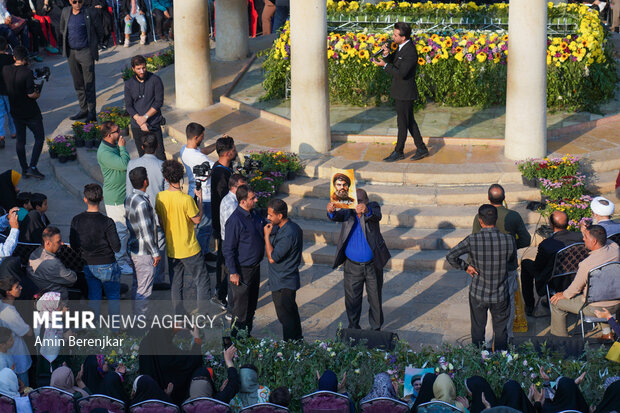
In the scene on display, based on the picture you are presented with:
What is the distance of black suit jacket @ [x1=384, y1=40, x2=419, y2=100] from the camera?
12.4m

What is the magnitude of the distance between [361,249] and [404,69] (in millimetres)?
3630

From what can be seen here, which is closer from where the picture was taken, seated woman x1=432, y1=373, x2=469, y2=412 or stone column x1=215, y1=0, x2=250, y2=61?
seated woman x1=432, y1=373, x2=469, y2=412

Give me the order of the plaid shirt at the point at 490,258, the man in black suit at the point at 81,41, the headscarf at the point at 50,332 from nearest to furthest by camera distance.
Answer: the headscarf at the point at 50,332 < the plaid shirt at the point at 490,258 < the man in black suit at the point at 81,41

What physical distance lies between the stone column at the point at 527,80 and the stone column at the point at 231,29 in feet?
21.7

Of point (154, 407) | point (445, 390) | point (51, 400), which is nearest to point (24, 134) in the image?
point (51, 400)

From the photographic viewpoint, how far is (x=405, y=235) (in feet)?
39.0

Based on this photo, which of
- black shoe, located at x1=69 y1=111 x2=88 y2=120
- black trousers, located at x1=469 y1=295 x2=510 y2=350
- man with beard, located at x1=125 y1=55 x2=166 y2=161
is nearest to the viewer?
black trousers, located at x1=469 y1=295 x2=510 y2=350

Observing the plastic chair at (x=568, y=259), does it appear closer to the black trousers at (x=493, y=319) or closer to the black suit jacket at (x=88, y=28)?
the black trousers at (x=493, y=319)

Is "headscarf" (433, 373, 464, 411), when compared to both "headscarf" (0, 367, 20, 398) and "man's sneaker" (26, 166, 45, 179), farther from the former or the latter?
"man's sneaker" (26, 166, 45, 179)

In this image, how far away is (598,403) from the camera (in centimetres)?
767

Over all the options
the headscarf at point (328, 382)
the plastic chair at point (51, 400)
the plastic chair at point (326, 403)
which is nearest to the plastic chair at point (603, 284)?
the headscarf at point (328, 382)

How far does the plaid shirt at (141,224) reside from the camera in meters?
9.85

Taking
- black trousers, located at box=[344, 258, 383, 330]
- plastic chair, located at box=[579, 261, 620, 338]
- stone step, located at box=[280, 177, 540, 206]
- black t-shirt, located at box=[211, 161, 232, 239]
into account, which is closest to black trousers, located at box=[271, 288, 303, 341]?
black trousers, located at box=[344, 258, 383, 330]

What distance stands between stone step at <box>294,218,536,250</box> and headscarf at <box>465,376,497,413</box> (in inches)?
165
